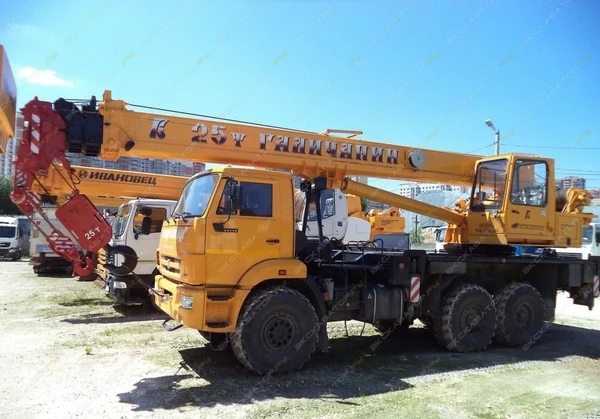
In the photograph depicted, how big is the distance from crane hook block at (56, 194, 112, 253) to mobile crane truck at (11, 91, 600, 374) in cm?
2

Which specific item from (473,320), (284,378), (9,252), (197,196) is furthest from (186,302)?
(9,252)

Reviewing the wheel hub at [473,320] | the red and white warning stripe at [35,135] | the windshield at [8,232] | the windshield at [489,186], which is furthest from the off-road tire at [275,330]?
the windshield at [8,232]

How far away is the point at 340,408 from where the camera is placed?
16.9 feet

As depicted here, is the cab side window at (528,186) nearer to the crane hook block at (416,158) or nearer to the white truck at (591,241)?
the crane hook block at (416,158)

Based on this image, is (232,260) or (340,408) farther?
(232,260)

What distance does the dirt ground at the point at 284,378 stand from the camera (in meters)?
5.12

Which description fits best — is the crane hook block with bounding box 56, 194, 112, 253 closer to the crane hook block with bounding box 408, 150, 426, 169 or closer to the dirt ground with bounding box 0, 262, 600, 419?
the dirt ground with bounding box 0, 262, 600, 419

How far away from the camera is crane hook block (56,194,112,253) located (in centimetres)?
672

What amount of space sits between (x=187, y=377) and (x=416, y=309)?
401 cm

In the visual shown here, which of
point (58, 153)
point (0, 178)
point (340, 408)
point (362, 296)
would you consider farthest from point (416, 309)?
point (0, 178)

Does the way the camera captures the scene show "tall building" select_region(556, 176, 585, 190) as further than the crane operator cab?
Yes

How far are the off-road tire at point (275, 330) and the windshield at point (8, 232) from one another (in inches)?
1108

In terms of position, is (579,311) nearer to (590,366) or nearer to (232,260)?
(590,366)

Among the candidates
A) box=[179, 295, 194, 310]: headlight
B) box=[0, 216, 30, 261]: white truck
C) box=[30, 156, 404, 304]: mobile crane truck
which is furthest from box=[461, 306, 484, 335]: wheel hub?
box=[0, 216, 30, 261]: white truck
